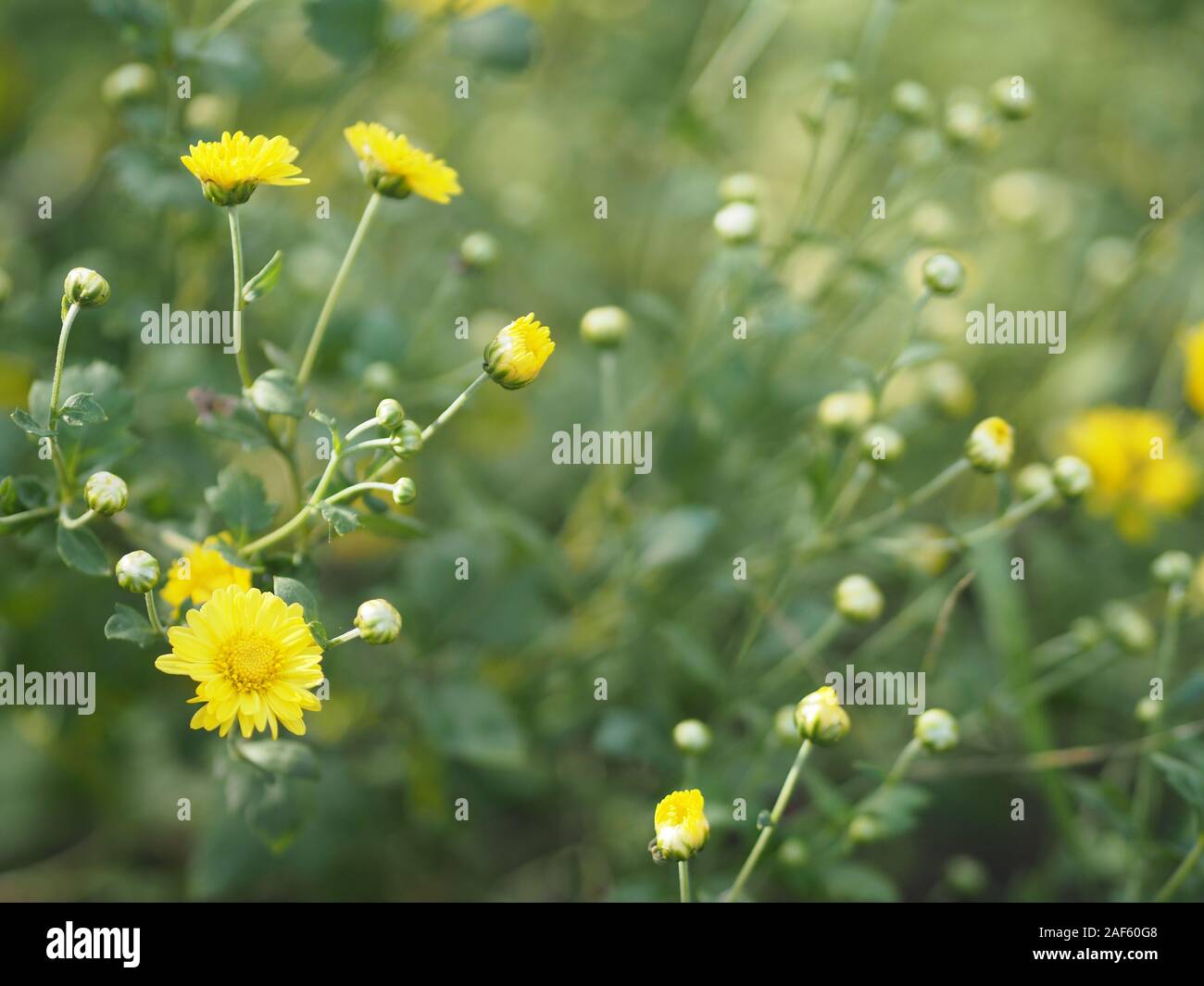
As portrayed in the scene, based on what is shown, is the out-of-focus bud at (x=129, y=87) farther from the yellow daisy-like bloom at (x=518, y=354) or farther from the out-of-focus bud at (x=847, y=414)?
the out-of-focus bud at (x=847, y=414)

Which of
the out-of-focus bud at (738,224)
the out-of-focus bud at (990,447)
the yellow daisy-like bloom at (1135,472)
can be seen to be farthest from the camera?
the yellow daisy-like bloom at (1135,472)

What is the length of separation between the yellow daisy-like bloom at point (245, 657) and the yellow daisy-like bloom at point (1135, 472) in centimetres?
119

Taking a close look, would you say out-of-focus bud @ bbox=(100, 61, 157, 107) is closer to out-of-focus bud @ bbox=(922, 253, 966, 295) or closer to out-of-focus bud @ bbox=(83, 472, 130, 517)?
out-of-focus bud @ bbox=(83, 472, 130, 517)

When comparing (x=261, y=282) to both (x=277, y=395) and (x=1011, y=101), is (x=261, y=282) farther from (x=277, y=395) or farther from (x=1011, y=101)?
(x=1011, y=101)

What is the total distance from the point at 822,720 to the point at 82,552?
0.66m

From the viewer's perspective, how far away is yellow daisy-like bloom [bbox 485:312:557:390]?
0.94 meters

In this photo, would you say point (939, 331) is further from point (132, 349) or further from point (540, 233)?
point (132, 349)

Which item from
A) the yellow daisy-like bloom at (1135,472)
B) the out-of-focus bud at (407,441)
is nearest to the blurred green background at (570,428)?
the yellow daisy-like bloom at (1135,472)

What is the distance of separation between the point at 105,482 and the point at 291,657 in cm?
21

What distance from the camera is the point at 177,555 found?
108 cm

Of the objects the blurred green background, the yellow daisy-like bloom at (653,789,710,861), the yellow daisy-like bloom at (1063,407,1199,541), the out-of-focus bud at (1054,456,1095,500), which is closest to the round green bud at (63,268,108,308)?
the blurred green background

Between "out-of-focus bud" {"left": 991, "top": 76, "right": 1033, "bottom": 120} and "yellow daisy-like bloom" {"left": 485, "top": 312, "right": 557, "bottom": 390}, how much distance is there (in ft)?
2.43

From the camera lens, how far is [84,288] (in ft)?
2.97

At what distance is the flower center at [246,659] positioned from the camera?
0.91 metres
